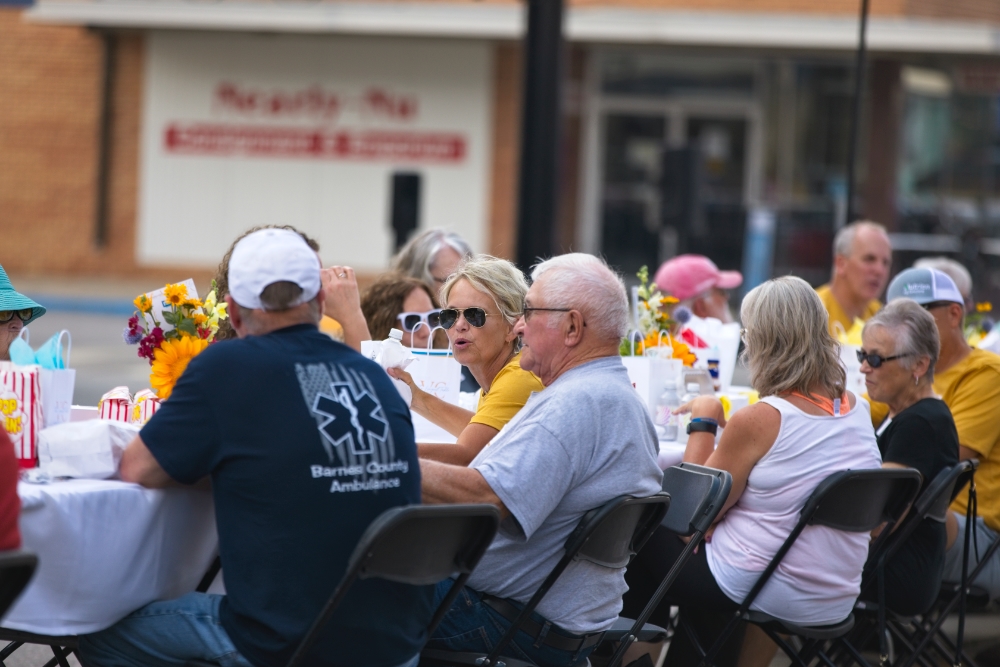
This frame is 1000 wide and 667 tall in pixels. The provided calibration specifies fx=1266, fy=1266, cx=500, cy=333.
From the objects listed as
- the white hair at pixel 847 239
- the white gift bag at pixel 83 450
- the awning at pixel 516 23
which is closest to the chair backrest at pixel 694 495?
the white gift bag at pixel 83 450

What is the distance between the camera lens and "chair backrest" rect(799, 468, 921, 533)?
3576mm

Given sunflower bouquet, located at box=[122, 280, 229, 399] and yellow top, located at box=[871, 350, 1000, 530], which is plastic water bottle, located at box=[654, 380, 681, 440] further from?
sunflower bouquet, located at box=[122, 280, 229, 399]

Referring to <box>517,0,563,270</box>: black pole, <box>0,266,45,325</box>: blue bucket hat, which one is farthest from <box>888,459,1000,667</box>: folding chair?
<box>517,0,563,270</box>: black pole

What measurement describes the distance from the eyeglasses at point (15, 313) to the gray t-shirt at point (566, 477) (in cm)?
182

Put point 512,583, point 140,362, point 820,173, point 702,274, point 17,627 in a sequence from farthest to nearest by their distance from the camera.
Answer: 1. point 820,173
2. point 140,362
3. point 702,274
4. point 512,583
5. point 17,627

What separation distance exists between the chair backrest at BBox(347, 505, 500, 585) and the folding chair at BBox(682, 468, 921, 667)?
1.21m

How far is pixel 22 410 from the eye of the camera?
297 centimetres

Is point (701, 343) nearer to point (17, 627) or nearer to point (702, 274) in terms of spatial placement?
point (702, 274)

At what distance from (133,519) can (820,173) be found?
16594mm

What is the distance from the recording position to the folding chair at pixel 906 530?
154 inches

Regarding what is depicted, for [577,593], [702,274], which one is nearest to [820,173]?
[702,274]

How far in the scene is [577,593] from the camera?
10.5ft

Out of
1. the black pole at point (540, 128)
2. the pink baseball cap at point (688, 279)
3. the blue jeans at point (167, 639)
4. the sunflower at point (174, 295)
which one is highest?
the black pole at point (540, 128)

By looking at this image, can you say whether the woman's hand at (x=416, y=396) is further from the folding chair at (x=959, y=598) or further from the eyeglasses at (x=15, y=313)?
the folding chair at (x=959, y=598)
